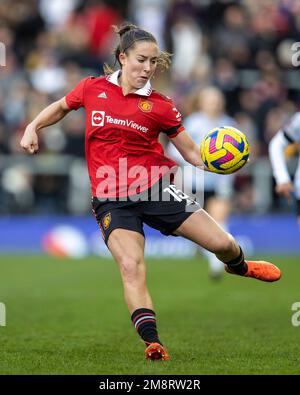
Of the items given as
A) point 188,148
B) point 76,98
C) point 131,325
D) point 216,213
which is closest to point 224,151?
point 188,148

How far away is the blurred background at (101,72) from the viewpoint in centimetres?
1831

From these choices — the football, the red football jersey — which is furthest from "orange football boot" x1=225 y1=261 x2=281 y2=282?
the red football jersey

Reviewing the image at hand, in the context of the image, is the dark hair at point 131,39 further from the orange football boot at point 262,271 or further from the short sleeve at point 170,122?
the orange football boot at point 262,271

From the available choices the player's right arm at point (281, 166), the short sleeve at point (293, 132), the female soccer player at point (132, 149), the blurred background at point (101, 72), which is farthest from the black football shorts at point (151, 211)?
the blurred background at point (101, 72)

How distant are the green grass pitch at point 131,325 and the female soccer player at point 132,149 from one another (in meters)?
0.92

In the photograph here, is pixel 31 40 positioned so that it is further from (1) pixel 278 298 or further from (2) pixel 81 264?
(1) pixel 278 298

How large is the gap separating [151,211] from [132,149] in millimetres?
523

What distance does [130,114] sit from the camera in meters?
7.74

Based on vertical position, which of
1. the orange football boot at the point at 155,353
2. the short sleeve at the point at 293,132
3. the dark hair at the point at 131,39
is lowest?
the orange football boot at the point at 155,353

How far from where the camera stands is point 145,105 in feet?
25.6

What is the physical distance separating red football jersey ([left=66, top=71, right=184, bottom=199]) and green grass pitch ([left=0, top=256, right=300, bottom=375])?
1.38 m

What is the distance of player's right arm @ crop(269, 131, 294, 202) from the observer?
9.68 meters

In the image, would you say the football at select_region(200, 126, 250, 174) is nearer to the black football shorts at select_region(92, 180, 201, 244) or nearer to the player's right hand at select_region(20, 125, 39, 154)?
the black football shorts at select_region(92, 180, 201, 244)
